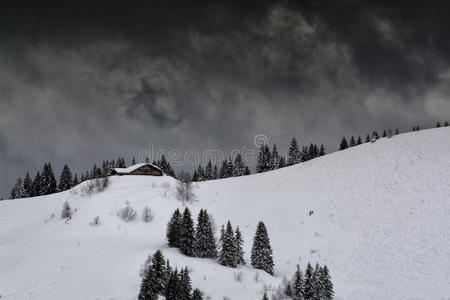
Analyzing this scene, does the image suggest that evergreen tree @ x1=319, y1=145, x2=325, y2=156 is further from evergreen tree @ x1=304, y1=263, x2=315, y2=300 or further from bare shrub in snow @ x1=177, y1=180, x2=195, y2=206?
evergreen tree @ x1=304, y1=263, x2=315, y2=300

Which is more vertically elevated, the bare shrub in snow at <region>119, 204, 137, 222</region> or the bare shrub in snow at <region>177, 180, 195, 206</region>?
the bare shrub in snow at <region>177, 180, 195, 206</region>

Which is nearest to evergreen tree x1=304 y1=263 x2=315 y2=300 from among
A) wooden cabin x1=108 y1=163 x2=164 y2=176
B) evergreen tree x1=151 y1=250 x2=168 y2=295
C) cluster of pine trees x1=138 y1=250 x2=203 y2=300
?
cluster of pine trees x1=138 y1=250 x2=203 y2=300

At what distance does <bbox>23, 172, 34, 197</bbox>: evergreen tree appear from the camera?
3270 inches

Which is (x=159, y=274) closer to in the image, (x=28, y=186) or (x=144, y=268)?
(x=144, y=268)

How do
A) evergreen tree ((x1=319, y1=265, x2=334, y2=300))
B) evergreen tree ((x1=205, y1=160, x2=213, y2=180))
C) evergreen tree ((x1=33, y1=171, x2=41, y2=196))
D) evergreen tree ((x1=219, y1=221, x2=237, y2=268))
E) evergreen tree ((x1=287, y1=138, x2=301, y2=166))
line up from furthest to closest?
evergreen tree ((x1=205, y1=160, x2=213, y2=180))
evergreen tree ((x1=287, y1=138, x2=301, y2=166))
evergreen tree ((x1=33, y1=171, x2=41, y2=196))
evergreen tree ((x1=219, y1=221, x2=237, y2=268))
evergreen tree ((x1=319, y1=265, x2=334, y2=300))

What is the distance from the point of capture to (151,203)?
42844 millimetres

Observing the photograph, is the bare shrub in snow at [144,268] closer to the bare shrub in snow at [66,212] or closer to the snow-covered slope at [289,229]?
the snow-covered slope at [289,229]

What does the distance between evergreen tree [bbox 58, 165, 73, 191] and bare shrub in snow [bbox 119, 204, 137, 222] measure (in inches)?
2224

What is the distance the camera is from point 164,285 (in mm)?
17188

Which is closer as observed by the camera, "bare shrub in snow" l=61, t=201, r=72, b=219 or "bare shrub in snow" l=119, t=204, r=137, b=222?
"bare shrub in snow" l=119, t=204, r=137, b=222

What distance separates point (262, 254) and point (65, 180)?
77716 mm

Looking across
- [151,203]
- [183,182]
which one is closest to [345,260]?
[151,203]

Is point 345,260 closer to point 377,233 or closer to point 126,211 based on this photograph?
point 377,233

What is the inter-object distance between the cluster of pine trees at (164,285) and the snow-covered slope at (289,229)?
5.20 ft
